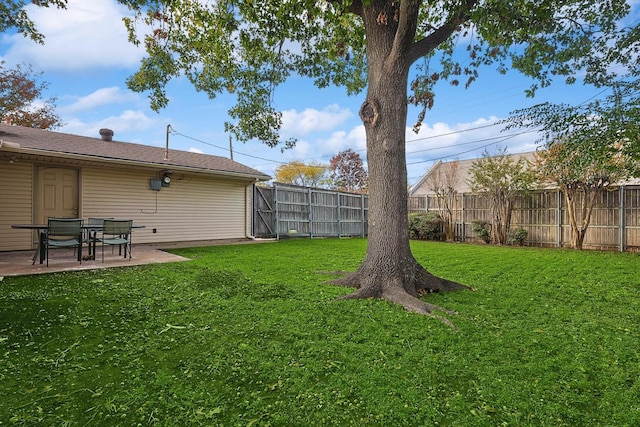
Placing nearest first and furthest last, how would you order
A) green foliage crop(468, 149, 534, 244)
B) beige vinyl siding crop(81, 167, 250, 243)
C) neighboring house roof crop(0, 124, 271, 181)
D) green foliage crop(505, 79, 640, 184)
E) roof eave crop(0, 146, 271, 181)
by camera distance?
green foliage crop(505, 79, 640, 184), roof eave crop(0, 146, 271, 181), neighboring house roof crop(0, 124, 271, 181), beige vinyl siding crop(81, 167, 250, 243), green foliage crop(468, 149, 534, 244)

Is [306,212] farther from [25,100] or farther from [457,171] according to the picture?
[25,100]

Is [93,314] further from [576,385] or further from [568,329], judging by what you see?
[568,329]

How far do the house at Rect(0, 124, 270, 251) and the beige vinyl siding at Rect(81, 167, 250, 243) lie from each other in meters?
0.02

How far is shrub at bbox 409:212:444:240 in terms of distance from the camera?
529 inches

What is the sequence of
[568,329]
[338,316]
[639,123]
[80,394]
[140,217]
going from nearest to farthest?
[80,394] → [568,329] → [338,316] → [639,123] → [140,217]

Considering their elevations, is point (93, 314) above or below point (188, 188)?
below

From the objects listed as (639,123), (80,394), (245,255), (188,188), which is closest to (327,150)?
(188,188)

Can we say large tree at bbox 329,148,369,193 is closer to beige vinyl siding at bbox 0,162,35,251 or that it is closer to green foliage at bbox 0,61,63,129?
green foliage at bbox 0,61,63,129

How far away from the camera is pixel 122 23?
226 inches

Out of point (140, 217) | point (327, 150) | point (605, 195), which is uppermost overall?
point (327, 150)

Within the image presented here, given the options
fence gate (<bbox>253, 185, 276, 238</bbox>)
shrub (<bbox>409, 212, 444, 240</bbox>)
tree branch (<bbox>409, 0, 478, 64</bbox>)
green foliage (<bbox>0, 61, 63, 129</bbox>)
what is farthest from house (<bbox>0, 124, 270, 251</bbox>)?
green foliage (<bbox>0, 61, 63, 129</bbox>)

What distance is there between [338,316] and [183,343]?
1462 mm

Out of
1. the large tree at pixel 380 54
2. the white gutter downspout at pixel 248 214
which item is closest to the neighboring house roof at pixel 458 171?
the white gutter downspout at pixel 248 214

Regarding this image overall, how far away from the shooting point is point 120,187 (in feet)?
30.5
